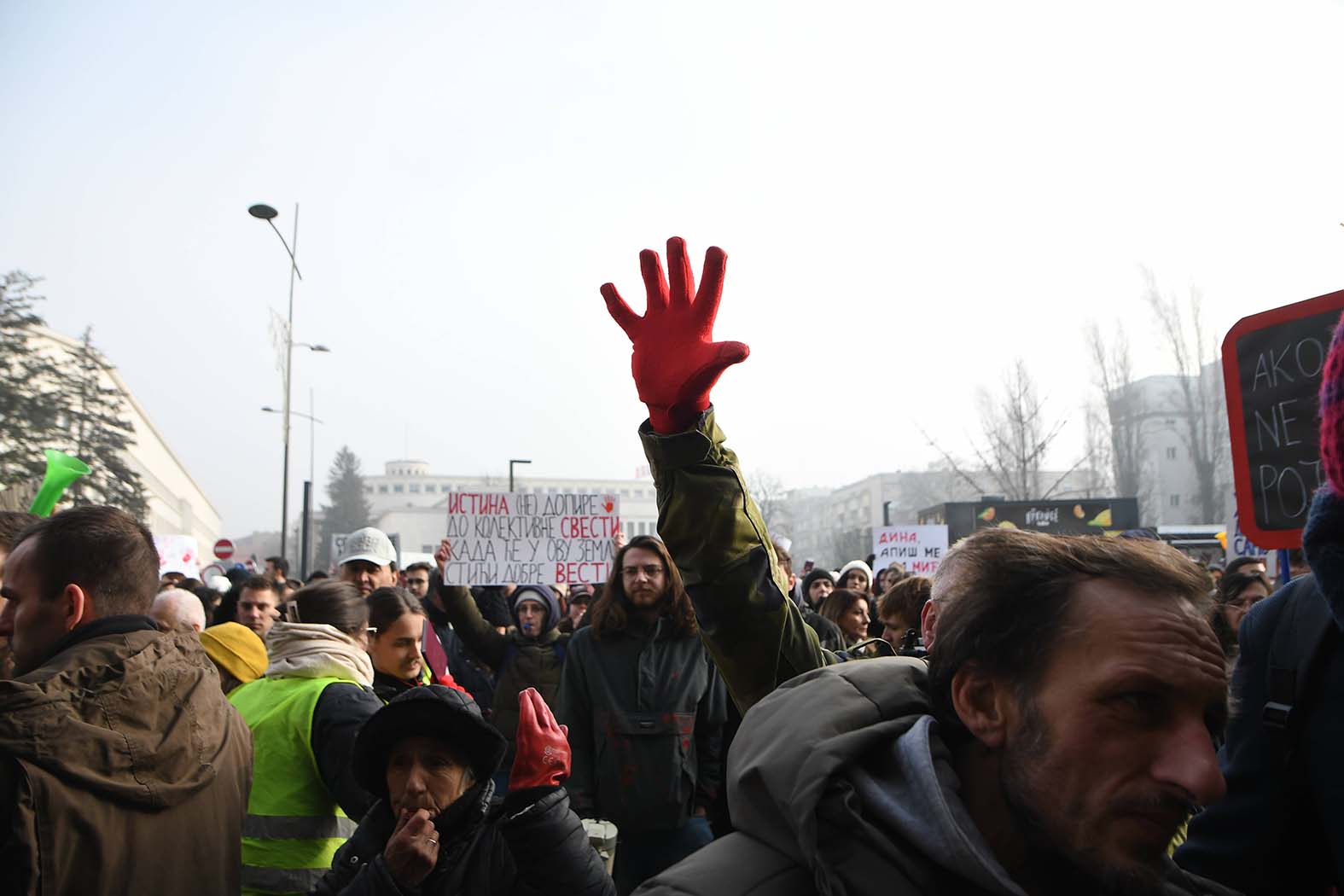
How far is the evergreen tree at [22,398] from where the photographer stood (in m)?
32.1

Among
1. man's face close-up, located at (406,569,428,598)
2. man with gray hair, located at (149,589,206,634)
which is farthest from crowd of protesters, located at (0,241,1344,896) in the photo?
man's face close-up, located at (406,569,428,598)

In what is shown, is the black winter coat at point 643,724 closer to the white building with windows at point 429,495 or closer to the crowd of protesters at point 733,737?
the crowd of protesters at point 733,737

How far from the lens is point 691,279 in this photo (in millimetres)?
2209

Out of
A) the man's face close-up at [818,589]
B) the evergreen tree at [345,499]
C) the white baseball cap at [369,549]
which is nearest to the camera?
the white baseball cap at [369,549]

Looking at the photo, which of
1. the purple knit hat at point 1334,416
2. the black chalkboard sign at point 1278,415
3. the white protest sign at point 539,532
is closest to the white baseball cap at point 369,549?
the white protest sign at point 539,532

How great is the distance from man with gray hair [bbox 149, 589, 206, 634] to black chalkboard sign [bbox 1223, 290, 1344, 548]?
185 inches

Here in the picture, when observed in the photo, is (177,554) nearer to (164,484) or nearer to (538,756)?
(538,756)

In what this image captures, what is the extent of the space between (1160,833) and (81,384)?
4088cm

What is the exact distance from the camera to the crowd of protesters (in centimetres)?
137

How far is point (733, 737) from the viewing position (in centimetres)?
267

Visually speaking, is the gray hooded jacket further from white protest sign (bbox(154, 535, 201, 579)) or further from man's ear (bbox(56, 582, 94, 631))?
white protest sign (bbox(154, 535, 201, 579))

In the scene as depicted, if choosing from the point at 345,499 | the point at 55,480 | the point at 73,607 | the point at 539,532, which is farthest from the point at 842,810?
the point at 345,499

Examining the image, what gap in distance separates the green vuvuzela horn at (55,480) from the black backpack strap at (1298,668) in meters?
6.36

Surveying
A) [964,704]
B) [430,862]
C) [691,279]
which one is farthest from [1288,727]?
[430,862]
